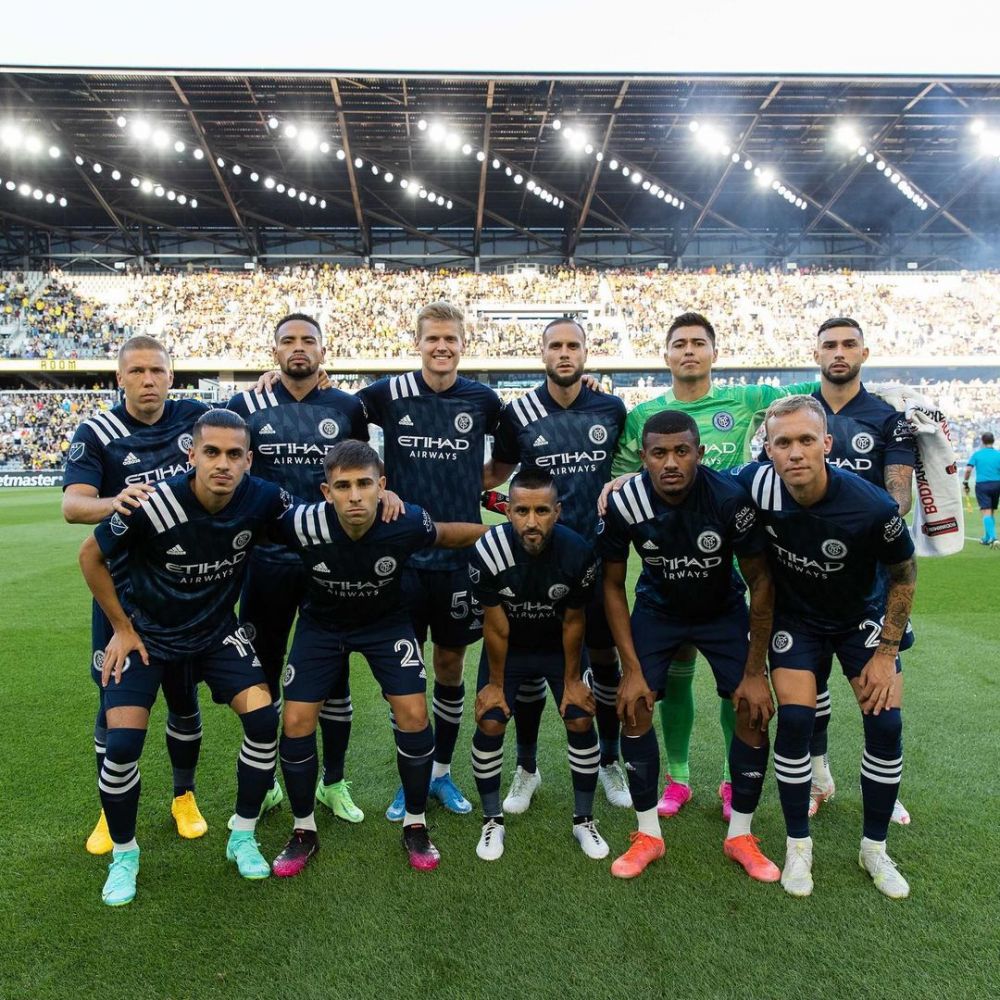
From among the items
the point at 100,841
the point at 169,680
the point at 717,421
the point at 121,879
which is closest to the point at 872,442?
the point at 717,421

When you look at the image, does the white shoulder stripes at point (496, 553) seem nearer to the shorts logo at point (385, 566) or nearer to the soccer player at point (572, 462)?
the shorts logo at point (385, 566)

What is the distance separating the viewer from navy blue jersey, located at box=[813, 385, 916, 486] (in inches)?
141

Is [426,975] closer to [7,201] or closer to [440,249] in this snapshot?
[440,249]

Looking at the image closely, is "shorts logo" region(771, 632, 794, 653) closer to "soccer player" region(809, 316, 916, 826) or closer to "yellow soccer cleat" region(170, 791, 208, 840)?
"soccer player" region(809, 316, 916, 826)

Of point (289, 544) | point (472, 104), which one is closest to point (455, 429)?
point (289, 544)

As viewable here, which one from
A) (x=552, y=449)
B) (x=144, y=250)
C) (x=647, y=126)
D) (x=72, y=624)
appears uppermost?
(x=647, y=126)

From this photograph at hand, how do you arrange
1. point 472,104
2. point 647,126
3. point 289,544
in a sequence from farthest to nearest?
point 647,126, point 472,104, point 289,544

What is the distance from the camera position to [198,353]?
32.8m

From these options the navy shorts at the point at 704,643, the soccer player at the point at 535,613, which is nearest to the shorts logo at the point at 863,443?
the navy shorts at the point at 704,643

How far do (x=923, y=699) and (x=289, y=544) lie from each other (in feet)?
14.4

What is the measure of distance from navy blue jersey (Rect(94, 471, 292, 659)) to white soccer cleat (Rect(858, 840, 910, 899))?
2907 mm

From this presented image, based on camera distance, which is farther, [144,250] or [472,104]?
[144,250]

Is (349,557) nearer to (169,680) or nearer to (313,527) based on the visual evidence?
(313,527)

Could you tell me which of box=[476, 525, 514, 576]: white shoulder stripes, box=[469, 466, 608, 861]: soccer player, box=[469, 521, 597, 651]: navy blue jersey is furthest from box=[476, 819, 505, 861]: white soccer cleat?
box=[476, 525, 514, 576]: white shoulder stripes
